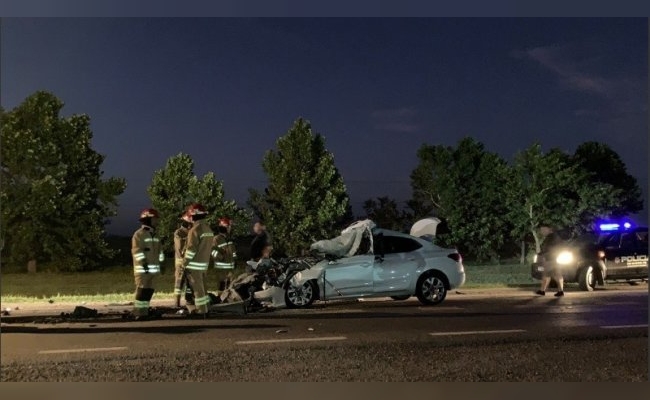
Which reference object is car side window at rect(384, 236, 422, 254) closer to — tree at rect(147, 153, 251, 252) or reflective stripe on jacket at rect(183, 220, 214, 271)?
reflective stripe on jacket at rect(183, 220, 214, 271)

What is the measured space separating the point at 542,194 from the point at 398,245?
1972cm

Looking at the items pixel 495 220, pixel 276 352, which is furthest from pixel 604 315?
pixel 495 220

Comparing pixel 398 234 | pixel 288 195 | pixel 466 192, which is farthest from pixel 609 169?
pixel 398 234

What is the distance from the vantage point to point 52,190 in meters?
28.2

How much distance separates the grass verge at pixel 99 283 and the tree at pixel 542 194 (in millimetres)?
3629

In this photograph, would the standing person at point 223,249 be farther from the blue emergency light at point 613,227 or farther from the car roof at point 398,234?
the blue emergency light at point 613,227

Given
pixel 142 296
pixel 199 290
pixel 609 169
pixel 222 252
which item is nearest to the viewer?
pixel 142 296

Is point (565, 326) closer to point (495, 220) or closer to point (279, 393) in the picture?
point (279, 393)

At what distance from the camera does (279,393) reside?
7699mm

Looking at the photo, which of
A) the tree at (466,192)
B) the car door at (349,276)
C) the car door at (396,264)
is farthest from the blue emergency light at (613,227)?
the tree at (466,192)

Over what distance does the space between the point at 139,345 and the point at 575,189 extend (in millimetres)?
27884

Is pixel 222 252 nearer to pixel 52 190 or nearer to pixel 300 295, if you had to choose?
pixel 300 295

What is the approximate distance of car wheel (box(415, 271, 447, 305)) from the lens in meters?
14.7

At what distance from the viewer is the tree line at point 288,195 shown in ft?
82.1
